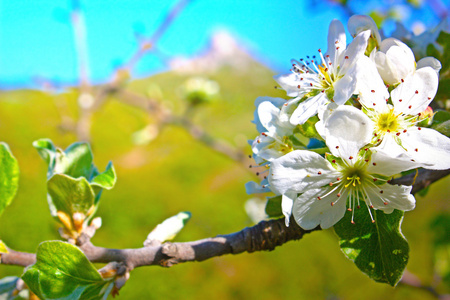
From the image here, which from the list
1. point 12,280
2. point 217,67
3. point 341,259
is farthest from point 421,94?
point 217,67

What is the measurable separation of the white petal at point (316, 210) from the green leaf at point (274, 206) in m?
0.09

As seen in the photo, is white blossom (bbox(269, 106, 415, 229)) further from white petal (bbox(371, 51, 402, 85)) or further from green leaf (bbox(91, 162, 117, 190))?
green leaf (bbox(91, 162, 117, 190))

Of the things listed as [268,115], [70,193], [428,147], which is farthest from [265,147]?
[70,193]

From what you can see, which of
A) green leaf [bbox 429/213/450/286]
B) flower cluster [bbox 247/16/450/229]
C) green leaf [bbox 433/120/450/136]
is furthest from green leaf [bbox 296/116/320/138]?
green leaf [bbox 429/213/450/286]

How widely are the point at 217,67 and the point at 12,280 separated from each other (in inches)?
843

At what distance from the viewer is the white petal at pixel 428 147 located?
22.5 inches

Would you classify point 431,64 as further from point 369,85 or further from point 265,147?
point 265,147

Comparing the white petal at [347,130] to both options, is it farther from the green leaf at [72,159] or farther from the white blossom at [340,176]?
the green leaf at [72,159]

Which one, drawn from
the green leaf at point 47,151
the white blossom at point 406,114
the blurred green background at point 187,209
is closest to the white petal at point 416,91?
the white blossom at point 406,114

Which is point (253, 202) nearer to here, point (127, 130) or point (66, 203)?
point (66, 203)

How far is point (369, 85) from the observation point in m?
0.62

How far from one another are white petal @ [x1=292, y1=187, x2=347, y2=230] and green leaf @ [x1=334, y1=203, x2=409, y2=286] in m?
0.02

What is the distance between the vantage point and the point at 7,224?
6.38 meters

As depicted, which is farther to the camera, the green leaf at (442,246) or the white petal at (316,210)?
the green leaf at (442,246)
